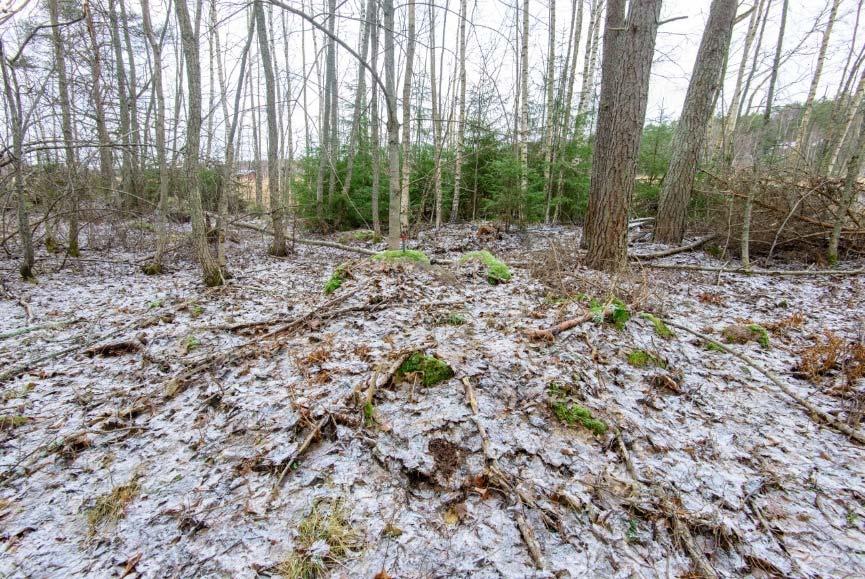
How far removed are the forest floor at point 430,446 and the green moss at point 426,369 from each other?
0.21 feet

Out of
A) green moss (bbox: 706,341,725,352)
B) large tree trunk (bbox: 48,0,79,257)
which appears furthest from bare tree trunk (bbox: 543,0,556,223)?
large tree trunk (bbox: 48,0,79,257)

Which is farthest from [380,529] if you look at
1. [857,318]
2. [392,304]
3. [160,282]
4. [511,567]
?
[160,282]

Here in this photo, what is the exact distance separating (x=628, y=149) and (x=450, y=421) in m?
5.04

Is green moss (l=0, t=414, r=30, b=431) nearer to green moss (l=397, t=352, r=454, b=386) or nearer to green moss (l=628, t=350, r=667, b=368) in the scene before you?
green moss (l=397, t=352, r=454, b=386)

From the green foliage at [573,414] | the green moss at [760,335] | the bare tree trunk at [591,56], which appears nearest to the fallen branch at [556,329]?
the green foliage at [573,414]

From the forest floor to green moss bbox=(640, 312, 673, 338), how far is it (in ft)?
0.12

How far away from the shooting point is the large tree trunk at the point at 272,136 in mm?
7102

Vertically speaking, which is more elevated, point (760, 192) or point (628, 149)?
point (628, 149)

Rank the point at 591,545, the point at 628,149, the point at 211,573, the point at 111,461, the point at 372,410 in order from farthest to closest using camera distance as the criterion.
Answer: the point at 628,149
the point at 372,410
the point at 111,461
the point at 591,545
the point at 211,573

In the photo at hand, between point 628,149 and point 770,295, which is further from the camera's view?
point 628,149

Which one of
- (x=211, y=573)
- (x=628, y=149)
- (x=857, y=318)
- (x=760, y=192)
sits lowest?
(x=211, y=573)

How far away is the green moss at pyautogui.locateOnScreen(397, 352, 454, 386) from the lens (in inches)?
107

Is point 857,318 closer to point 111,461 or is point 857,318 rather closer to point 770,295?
point 770,295

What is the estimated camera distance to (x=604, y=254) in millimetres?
5797
